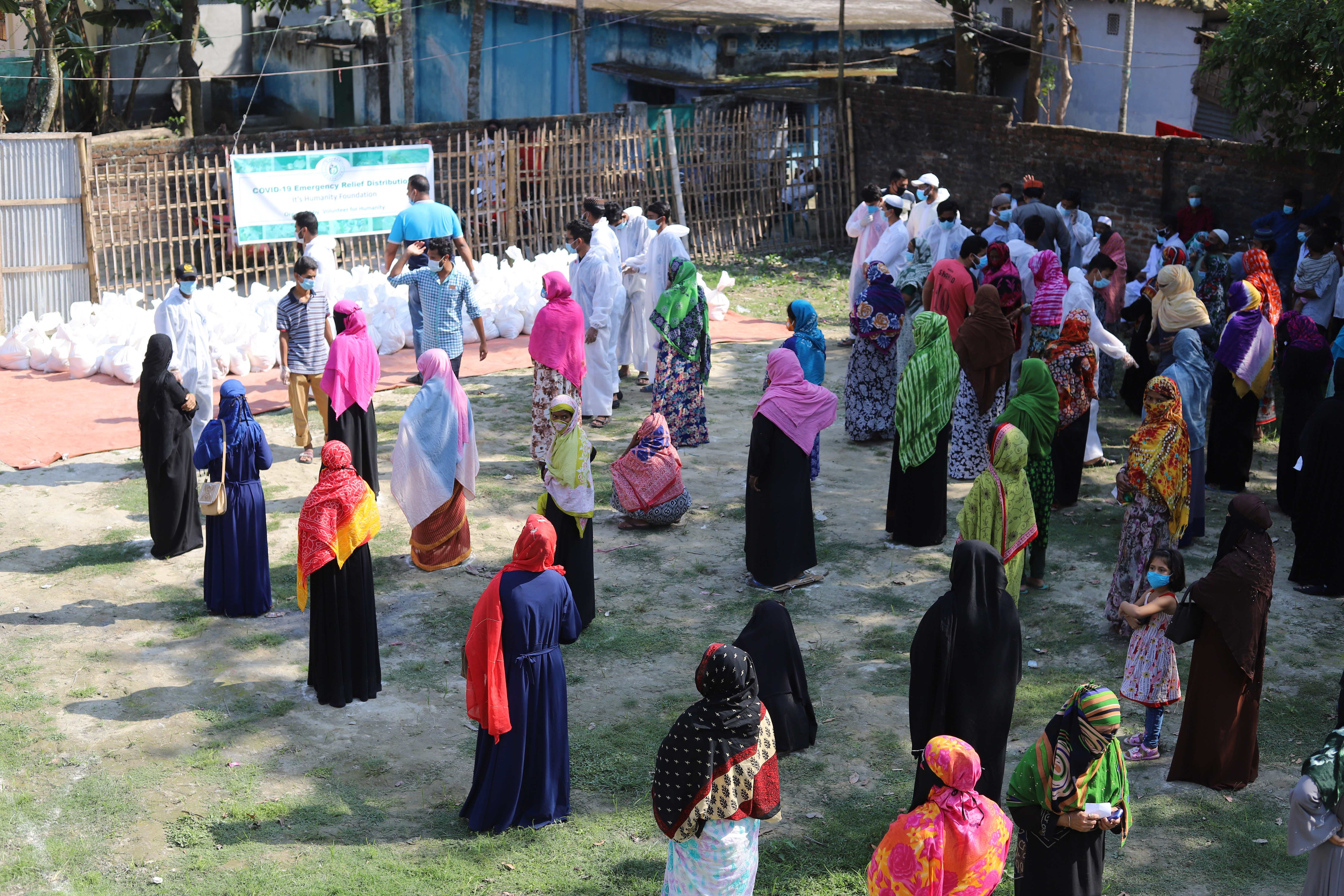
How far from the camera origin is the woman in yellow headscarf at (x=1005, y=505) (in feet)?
22.1

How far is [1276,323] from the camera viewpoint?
401 inches

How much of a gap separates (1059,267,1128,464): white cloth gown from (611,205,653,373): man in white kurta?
380 centimetres

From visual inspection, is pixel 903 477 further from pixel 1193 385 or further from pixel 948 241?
pixel 948 241

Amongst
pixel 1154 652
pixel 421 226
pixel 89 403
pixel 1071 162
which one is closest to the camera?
pixel 1154 652

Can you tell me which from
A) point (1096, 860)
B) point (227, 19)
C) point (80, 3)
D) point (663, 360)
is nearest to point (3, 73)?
point (80, 3)

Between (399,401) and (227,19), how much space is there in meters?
21.7

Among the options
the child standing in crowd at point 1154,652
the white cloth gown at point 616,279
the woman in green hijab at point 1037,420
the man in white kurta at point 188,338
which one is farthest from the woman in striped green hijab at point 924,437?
the man in white kurta at point 188,338

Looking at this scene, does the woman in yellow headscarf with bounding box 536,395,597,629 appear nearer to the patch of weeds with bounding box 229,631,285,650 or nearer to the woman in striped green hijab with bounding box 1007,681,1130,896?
the patch of weeds with bounding box 229,631,285,650

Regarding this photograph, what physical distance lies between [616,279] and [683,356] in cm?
90

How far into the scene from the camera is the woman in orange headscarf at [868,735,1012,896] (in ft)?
12.9

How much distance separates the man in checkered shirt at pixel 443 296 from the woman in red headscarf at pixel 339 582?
127 inches

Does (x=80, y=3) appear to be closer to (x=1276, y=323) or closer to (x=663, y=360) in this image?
(x=663, y=360)

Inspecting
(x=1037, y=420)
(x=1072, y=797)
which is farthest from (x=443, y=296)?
(x=1072, y=797)

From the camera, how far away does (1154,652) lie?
593 cm
